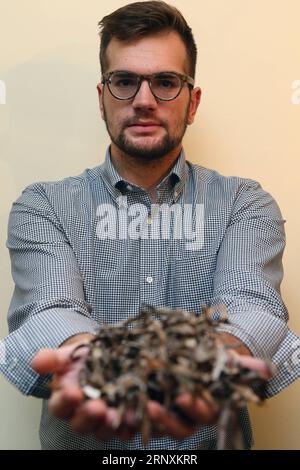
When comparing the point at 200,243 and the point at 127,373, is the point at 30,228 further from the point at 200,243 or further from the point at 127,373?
the point at 127,373

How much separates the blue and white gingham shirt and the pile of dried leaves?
279 mm

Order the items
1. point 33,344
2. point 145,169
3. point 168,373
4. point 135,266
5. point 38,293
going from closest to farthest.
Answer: point 168,373
point 33,344
point 38,293
point 135,266
point 145,169

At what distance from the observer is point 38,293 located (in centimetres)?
116

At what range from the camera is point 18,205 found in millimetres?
1381

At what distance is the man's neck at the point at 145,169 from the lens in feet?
4.67

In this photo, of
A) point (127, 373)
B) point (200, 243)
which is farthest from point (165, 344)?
point (200, 243)

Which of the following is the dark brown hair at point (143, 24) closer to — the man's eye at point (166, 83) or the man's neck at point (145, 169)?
the man's eye at point (166, 83)

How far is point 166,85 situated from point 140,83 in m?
0.07

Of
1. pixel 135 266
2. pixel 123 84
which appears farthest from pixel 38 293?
pixel 123 84

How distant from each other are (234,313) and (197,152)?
691 millimetres

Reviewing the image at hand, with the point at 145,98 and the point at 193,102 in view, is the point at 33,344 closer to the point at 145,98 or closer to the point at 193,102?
the point at 145,98

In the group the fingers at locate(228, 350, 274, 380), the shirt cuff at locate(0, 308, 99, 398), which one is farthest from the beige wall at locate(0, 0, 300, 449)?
the fingers at locate(228, 350, 274, 380)

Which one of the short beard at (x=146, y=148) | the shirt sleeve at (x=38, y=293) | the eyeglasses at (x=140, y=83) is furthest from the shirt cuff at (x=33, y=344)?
the eyeglasses at (x=140, y=83)
